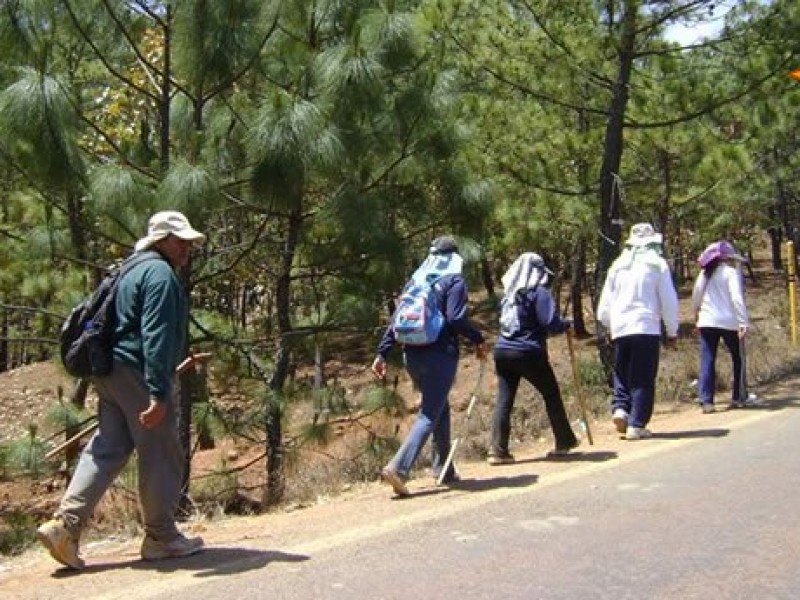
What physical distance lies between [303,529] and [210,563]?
37.0 inches

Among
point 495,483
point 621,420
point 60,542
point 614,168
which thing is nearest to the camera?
point 60,542

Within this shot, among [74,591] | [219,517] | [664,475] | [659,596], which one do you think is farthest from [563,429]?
[74,591]

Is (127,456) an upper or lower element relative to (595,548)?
upper

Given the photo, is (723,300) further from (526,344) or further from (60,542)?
(60,542)

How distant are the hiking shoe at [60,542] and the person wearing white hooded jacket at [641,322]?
5.20 metres

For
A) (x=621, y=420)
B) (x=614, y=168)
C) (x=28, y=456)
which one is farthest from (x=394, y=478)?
(x=614, y=168)

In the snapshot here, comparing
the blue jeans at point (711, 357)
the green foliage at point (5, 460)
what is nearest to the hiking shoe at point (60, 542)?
the green foliage at point (5, 460)

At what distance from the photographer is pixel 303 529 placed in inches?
246

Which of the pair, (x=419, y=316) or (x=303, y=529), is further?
(x=419, y=316)

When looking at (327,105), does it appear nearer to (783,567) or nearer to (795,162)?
(783,567)

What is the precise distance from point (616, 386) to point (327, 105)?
142 inches

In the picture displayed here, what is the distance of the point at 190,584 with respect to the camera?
4984 millimetres

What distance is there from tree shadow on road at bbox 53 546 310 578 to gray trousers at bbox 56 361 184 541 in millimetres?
172

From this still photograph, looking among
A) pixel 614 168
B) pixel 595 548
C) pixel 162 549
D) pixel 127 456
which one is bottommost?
pixel 595 548
